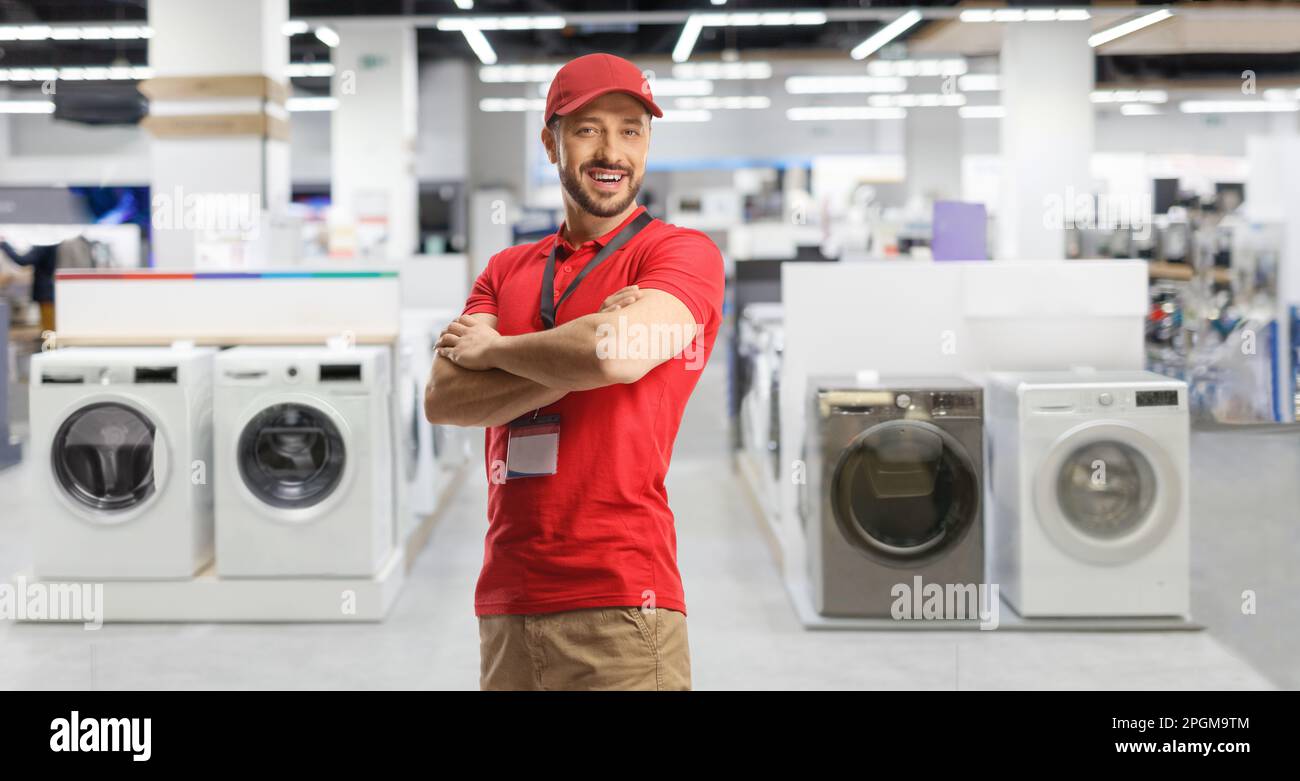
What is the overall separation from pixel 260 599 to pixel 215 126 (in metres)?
2.43

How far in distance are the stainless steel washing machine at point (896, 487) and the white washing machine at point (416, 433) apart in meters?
1.80

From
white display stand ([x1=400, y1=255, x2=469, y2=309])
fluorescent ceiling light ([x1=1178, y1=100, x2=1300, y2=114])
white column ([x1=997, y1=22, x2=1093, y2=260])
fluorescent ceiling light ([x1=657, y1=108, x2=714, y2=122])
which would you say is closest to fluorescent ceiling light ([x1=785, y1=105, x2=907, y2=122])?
fluorescent ceiling light ([x1=657, y1=108, x2=714, y2=122])

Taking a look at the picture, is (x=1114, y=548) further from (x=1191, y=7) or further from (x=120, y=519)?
(x=1191, y=7)

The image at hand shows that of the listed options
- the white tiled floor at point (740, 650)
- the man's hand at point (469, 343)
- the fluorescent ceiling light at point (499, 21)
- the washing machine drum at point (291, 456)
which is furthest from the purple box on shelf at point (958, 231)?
the fluorescent ceiling light at point (499, 21)

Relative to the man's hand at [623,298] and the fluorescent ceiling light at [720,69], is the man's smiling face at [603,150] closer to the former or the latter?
the man's hand at [623,298]

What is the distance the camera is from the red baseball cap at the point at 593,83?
1632 millimetres

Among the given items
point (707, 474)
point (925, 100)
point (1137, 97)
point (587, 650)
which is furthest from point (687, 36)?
point (587, 650)

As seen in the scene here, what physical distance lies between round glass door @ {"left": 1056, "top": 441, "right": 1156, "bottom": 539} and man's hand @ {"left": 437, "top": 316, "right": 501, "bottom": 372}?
2.81 metres

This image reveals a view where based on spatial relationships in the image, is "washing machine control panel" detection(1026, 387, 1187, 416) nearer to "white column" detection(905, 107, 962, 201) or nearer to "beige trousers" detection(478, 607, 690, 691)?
"beige trousers" detection(478, 607, 690, 691)

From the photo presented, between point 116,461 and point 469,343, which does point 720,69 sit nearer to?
point 116,461

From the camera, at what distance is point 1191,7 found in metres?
6.55

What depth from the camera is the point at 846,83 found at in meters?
15.0

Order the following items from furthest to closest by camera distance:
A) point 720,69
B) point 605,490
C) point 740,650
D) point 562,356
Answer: point 720,69 → point 740,650 → point 605,490 → point 562,356
